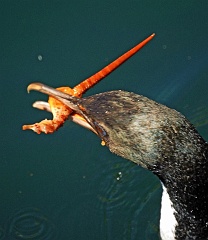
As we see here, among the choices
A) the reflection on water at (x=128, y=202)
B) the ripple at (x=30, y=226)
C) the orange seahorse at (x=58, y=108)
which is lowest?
the reflection on water at (x=128, y=202)

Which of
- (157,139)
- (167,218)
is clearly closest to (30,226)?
(167,218)

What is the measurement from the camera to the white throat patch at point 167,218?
4914 millimetres

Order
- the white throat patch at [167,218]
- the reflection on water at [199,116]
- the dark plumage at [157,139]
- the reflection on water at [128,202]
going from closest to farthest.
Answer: the dark plumage at [157,139]
the white throat patch at [167,218]
the reflection on water at [128,202]
the reflection on water at [199,116]

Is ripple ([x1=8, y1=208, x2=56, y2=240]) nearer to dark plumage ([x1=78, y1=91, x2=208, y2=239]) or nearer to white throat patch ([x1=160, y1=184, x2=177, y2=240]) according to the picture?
white throat patch ([x1=160, y1=184, x2=177, y2=240])

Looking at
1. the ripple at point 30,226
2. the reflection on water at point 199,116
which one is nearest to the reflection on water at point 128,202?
the ripple at point 30,226

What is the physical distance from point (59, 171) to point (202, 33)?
238 cm

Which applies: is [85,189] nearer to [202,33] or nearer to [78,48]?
[78,48]

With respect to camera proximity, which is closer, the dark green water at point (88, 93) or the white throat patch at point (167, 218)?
the white throat patch at point (167, 218)

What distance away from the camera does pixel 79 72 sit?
7.53 meters

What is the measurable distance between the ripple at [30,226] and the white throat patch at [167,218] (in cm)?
181

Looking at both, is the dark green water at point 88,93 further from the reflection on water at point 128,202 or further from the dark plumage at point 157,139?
the dark plumage at point 157,139

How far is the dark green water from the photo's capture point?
6.81 meters

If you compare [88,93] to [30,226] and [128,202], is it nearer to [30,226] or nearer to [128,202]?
[128,202]

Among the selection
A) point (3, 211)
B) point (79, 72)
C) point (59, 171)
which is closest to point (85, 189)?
point (59, 171)
